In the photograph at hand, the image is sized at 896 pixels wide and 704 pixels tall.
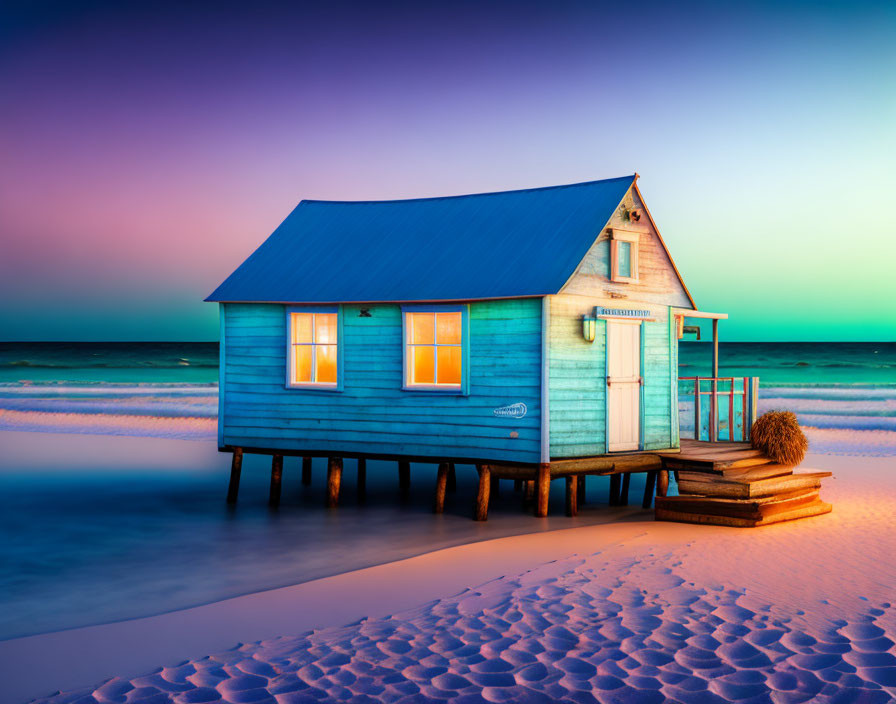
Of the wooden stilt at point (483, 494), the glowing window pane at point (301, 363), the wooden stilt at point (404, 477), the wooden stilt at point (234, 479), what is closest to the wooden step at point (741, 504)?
the wooden stilt at point (483, 494)

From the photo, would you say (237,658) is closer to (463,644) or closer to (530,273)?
(463,644)

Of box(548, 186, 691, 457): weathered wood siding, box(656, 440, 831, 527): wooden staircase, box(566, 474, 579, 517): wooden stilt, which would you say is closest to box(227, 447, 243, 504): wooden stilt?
box(566, 474, 579, 517): wooden stilt

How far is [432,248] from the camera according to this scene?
55.0 feet

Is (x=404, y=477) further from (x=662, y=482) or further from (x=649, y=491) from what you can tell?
(x=662, y=482)

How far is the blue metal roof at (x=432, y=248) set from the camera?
15180 mm

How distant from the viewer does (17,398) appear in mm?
52000

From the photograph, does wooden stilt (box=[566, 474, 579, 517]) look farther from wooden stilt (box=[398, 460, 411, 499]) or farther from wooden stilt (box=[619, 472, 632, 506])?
wooden stilt (box=[398, 460, 411, 499])

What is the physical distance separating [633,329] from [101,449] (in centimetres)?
1761

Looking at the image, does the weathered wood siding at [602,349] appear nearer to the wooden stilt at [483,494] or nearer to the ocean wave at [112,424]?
the wooden stilt at [483,494]

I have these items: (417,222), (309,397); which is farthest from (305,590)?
(417,222)

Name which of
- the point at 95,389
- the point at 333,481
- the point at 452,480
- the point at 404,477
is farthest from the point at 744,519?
the point at 95,389

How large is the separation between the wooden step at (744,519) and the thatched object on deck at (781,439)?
0.87m

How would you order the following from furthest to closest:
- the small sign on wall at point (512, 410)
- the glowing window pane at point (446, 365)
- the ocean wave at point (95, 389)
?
the ocean wave at point (95, 389), the glowing window pane at point (446, 365), the small sign on wall at point (512, 410)

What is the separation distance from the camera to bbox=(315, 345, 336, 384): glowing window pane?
17.4 metres
